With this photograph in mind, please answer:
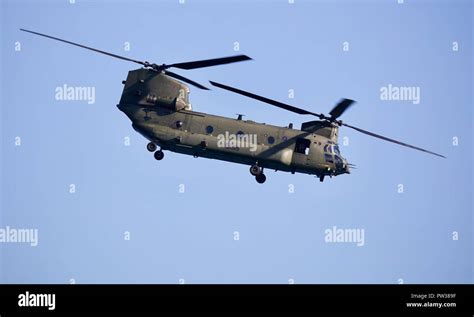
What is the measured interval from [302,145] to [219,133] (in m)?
4.03

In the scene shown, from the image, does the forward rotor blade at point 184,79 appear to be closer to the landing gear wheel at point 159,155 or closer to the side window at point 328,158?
the landing gear wheel at point 159,155

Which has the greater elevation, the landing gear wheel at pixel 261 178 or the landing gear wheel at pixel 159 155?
the landing gear wheel at pixel 159 155

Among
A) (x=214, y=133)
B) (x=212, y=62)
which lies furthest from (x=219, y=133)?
(x=212, y=62)

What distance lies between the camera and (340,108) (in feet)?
165

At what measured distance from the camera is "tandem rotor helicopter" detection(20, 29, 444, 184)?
1982 inches

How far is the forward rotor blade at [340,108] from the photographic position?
4947 cm

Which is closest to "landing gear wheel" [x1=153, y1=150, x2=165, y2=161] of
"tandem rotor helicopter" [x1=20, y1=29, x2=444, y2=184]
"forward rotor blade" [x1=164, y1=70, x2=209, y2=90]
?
"tandem rotor helicopter" [x1=20, y1=29, x2=444, y2=184]

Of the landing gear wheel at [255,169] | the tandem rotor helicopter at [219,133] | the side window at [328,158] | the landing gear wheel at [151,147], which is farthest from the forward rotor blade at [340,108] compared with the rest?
the landing gear wheel at [151,147]

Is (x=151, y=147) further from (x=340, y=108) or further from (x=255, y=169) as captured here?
(x=340, y=108)

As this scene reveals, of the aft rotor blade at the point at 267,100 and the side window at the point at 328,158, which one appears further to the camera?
the side window at the point at 328,158
